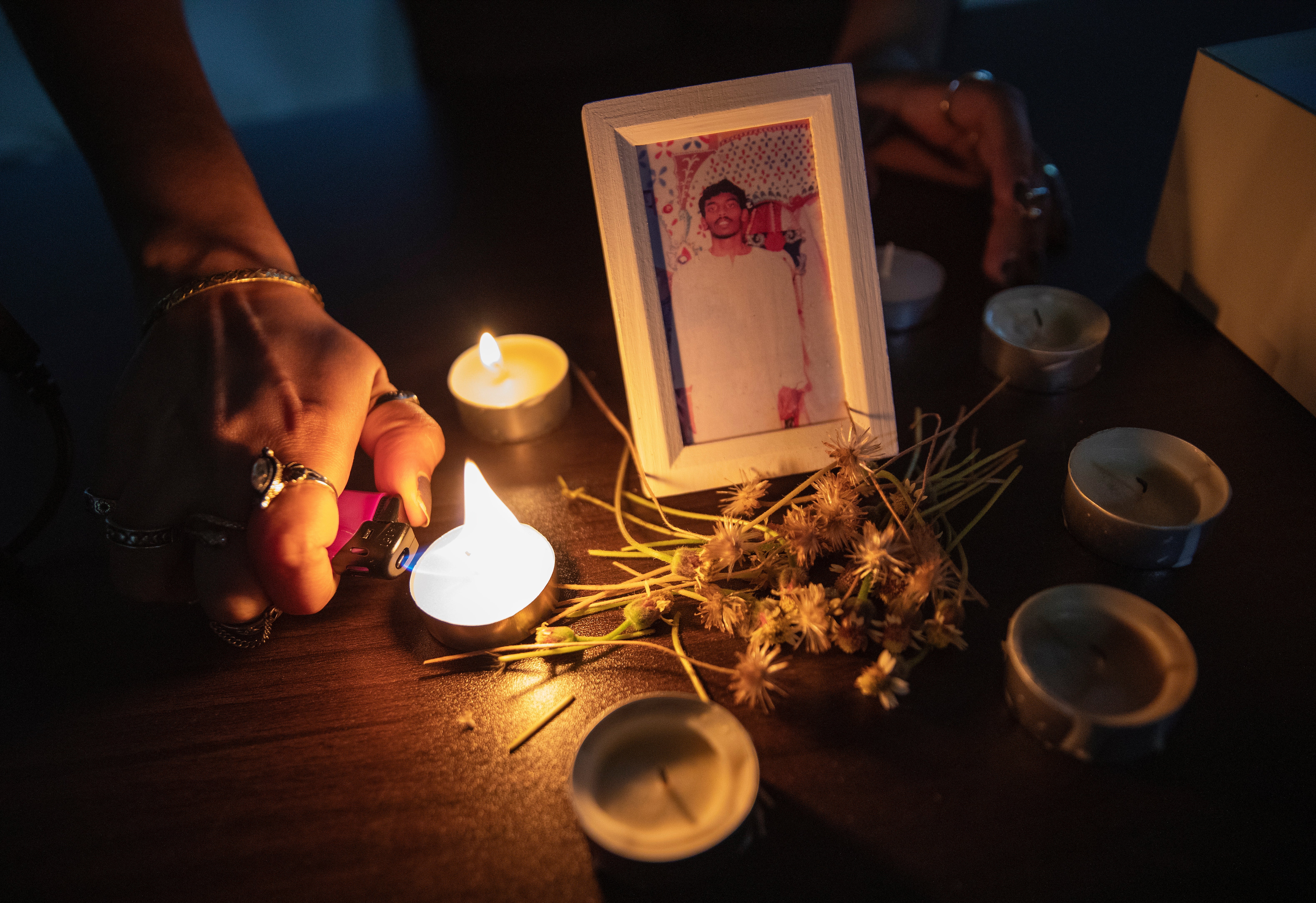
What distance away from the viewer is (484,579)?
2.18 ft

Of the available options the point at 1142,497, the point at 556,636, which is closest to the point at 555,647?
the point at 556,636

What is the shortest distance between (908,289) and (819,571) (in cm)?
42

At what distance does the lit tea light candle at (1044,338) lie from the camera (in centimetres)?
80

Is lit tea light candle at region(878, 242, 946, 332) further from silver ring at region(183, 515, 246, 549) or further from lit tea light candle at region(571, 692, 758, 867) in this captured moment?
silver ring at region(183, 515, 246, 549)

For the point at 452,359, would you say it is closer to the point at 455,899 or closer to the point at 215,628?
the point at 215,628

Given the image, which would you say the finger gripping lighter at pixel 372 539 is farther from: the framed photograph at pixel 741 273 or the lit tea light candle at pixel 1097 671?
the lit tea light candle at pixel 1097 671

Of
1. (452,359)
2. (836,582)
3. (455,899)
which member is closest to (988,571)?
A: (836,582)

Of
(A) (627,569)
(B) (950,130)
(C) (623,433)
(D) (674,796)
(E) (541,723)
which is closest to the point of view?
(D) (674,796)

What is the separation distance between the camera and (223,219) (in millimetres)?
864

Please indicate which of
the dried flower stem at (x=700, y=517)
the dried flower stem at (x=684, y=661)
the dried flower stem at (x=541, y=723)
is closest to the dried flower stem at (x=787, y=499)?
the dried flower stem at (x=700, y=517)

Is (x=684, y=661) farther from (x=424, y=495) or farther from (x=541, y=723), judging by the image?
(x=424, y=495)

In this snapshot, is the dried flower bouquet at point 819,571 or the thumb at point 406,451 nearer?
the dried flower bouquet at point 819,571

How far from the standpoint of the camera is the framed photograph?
0.69m

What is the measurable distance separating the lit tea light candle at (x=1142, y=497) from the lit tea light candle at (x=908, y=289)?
286mm
